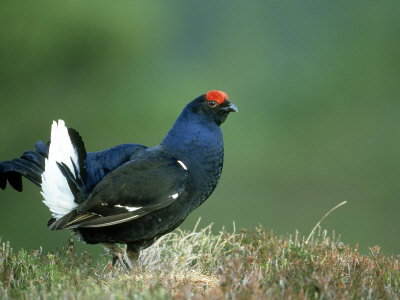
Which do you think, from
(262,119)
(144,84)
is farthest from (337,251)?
(262,119)

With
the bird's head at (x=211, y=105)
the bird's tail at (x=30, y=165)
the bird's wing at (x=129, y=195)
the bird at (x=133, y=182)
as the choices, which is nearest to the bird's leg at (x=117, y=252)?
the bird at (x=133, y=182)

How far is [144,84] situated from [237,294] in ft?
45.9

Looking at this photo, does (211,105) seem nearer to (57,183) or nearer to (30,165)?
(57,183)

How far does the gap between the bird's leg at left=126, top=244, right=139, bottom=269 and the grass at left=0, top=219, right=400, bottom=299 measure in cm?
10

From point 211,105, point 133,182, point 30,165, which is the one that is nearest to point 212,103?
point 211,105

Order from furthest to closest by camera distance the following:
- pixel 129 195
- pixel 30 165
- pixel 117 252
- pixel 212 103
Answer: pixel 30 165 → pixel 212 103 → pixel 117 252 → pixel 129 195

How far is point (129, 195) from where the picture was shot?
12.7ft

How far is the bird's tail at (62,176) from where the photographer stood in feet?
13.0

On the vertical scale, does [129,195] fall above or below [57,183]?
below

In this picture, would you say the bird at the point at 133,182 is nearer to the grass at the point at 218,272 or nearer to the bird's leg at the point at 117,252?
the bird's leg at the point at 117,252

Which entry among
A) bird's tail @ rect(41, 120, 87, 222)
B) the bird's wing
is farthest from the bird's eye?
bird's tail @ rect(41, 120, 87, 222)

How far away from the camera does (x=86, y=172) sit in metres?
4.12

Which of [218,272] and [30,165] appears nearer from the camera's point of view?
[218,272]

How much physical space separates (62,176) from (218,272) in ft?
4.08
